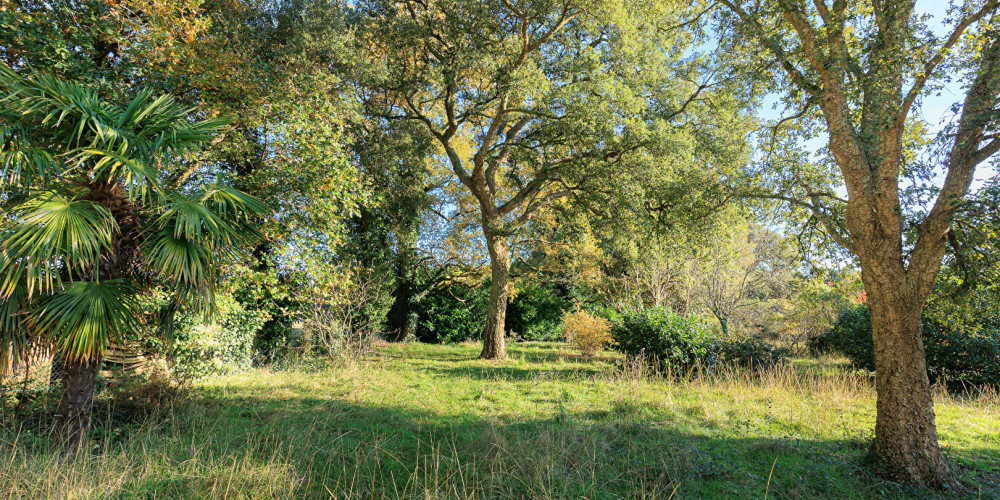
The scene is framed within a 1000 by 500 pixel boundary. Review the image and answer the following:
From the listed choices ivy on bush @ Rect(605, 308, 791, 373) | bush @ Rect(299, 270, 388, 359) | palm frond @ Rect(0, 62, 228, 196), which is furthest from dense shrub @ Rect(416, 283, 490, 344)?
palm frond @ Rect(0, 62, 228, 196)

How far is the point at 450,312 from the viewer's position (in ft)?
55.9

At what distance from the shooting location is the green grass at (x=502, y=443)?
11.7 feet

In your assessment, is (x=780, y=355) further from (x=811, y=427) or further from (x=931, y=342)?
(x=811, y=427)

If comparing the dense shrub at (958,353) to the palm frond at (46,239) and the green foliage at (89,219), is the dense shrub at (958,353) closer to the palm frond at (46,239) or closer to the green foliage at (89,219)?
the green foliage at (89,219)

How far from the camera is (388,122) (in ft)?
40.2

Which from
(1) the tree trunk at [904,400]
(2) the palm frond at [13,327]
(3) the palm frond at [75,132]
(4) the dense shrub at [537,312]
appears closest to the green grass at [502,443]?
(1) the tree trunk at [904,400]

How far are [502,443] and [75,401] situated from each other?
4.46 meters

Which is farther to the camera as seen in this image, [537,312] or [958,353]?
[537,312]

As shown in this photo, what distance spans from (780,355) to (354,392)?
8.83 meters

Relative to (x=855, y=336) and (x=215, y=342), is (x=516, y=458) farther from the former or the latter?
(x=855, y=336)

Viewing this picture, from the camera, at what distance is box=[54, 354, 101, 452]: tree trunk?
4.18m

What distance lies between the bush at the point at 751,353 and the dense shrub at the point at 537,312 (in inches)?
367

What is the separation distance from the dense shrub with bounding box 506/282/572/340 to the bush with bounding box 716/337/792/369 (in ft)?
30.6

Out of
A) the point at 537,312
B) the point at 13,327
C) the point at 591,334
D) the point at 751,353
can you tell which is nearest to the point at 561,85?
the point at 591,334
